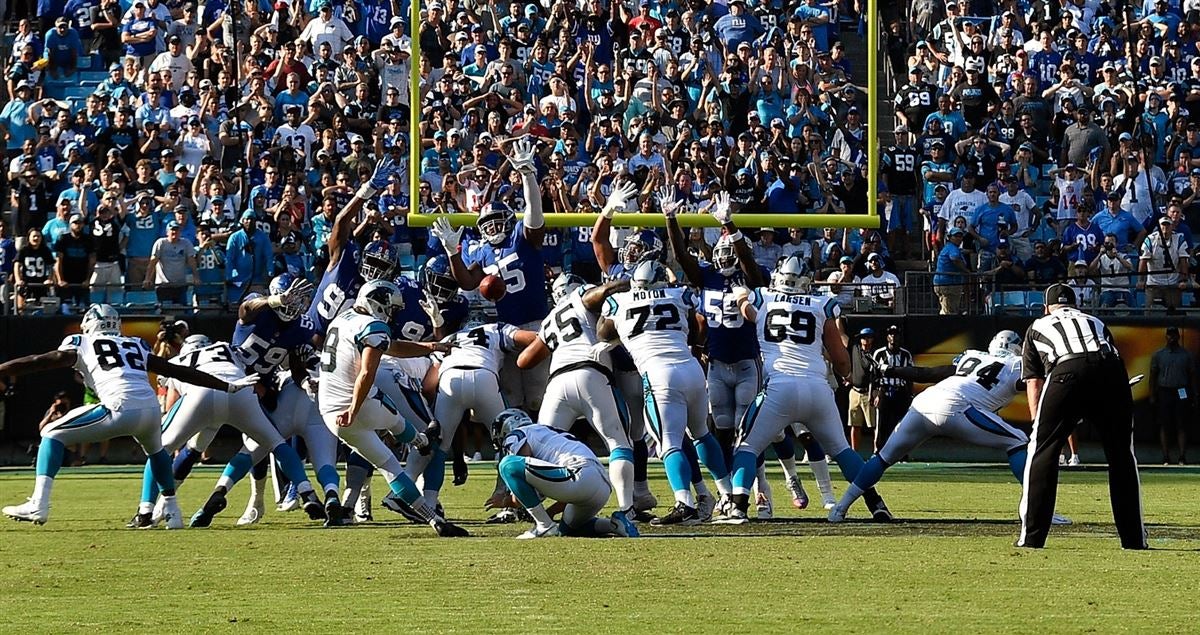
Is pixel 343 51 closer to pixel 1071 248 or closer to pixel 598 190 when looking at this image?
pixel 598 190

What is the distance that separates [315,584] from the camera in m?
8.91

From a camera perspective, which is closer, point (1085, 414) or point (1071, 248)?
point (1085, 414)

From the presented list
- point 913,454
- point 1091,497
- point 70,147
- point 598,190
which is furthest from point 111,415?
point 913,454

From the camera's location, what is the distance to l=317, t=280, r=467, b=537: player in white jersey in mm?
11289

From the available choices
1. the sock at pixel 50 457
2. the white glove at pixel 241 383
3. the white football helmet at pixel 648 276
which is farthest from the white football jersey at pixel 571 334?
the sock at pixel 50 457

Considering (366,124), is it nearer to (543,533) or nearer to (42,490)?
(42,490)

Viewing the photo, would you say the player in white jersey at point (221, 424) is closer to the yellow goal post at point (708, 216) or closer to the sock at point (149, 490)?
the sock at point (149, 490)

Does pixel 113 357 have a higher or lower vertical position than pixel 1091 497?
higher

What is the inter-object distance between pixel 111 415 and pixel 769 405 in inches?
167

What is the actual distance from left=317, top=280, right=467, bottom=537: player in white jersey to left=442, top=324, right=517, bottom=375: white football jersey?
73cm

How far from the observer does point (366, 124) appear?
20.9 m

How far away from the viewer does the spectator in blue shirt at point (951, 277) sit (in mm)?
20406

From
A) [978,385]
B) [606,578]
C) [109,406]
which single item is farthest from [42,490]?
[978,385]

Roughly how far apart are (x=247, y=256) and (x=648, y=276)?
9088 millimetres
